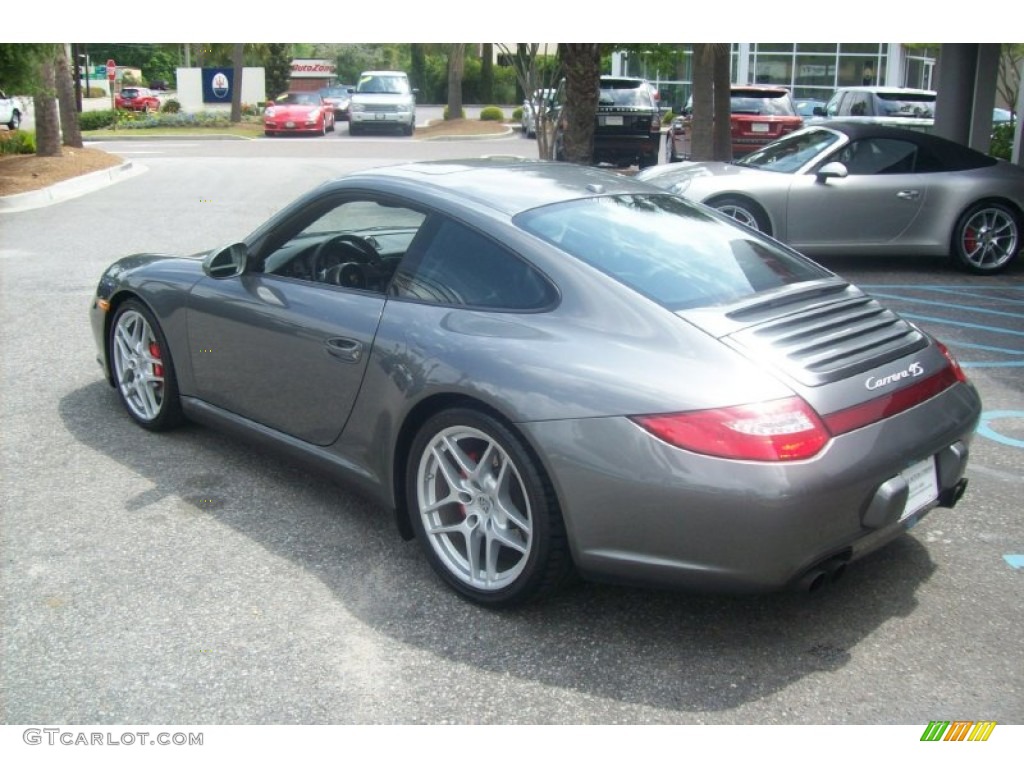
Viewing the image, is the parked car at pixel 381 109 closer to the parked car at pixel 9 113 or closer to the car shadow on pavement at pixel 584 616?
the parked car at pixel 9 113

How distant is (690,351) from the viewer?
3.34m

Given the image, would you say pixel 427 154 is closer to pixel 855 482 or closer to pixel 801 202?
pixel 801 202

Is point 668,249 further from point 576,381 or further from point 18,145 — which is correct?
point 18,145

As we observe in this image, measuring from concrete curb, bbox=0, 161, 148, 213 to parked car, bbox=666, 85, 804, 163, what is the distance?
10.1 m

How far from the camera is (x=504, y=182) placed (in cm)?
427

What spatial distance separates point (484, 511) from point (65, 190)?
47.4ft

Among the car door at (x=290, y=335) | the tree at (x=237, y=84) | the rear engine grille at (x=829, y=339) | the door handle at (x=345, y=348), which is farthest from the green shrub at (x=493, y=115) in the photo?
the rear engine grille at (x=829, y=339)

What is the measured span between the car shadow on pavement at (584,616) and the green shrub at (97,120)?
36.0 m

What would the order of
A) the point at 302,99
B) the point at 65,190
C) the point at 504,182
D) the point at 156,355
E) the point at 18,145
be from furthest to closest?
the point at 302,99
the point at 18,145
the point at 65,190
the point at 156,355
the point at 504,182

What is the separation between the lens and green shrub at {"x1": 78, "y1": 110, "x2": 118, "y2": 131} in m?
36.9

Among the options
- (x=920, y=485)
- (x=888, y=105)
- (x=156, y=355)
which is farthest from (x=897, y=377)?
(x=888, y=105)

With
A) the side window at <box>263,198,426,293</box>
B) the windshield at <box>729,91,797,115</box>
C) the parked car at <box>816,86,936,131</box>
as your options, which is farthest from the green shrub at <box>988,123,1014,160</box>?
the side window at <box>263,198,426,293</box>

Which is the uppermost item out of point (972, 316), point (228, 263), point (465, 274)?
point (465, 274)

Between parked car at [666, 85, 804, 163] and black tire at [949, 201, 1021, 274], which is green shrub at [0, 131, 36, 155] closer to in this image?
parked car at [666, 85, 804, 163]
